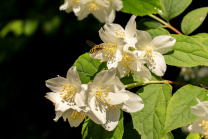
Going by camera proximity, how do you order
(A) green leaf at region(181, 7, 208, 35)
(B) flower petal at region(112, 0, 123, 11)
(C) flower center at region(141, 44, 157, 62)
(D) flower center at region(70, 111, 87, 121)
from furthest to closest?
(A) green leaf at region(181, 7, 208, 35) → (B) flower petal at region(112, 0, 123, 11) → (C) flower center at region(141, 44, 157, 62) → (D) flower center at region(70, 111, 87, 121)

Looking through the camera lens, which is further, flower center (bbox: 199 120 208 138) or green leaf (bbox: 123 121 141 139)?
green leaf (bbox: 123 121 141 139)

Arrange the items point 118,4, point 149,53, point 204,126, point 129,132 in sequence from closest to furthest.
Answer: point 204,126 → point 149,53 → point 118,4 → point 129,132

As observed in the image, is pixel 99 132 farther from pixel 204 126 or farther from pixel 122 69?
pixel 204 126

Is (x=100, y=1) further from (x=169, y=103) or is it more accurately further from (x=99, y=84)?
(x=169, y=103)

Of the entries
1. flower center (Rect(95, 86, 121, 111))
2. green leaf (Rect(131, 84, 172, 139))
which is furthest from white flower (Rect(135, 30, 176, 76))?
flower center (Rect(95, 86, 121, 111))

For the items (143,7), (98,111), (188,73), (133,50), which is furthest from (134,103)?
(188,73)

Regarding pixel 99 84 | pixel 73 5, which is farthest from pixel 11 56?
pixel 99 84

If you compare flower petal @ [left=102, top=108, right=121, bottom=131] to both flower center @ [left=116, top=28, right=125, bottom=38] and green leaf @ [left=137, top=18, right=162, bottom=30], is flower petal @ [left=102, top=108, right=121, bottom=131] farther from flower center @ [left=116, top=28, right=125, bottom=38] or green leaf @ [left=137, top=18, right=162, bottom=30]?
green leaf @ [left=137, top=18, right=162, bottom=30]
